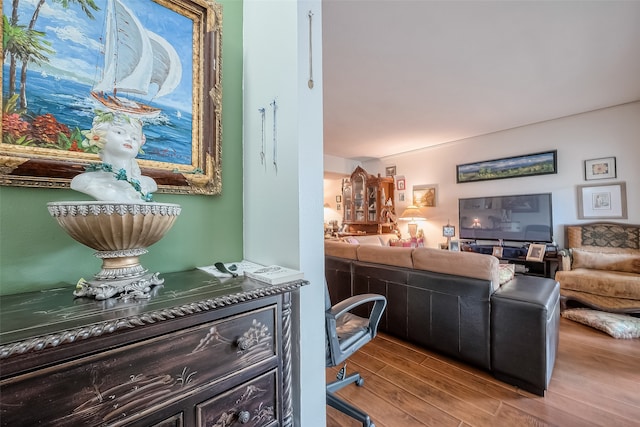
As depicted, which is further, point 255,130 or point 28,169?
point 255,130

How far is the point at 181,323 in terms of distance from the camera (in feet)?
1.96

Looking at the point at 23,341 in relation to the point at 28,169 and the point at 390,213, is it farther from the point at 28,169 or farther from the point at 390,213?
the point at 390,213

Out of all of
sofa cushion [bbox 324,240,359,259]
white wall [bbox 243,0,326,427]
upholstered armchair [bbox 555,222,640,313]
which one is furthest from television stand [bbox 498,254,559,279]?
white wall [bbox 243,0,326,427]

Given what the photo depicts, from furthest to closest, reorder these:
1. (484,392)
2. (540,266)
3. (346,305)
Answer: (540,266) → (484,392) → (346,305)

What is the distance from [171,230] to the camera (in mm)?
975

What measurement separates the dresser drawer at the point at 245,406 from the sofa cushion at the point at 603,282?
374 cm

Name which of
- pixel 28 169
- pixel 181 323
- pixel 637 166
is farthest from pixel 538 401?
pixel 637 166

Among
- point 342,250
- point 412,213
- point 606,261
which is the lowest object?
point 606,261

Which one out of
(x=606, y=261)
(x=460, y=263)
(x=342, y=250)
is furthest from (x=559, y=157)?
(x=342, y=250)

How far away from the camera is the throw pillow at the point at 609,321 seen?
7.36 feet

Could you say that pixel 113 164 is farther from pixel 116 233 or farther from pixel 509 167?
pixel 509 167

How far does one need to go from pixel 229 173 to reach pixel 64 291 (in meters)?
0.68

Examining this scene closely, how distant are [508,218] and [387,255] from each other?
3126 millimetres

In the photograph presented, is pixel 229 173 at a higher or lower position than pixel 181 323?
higher
